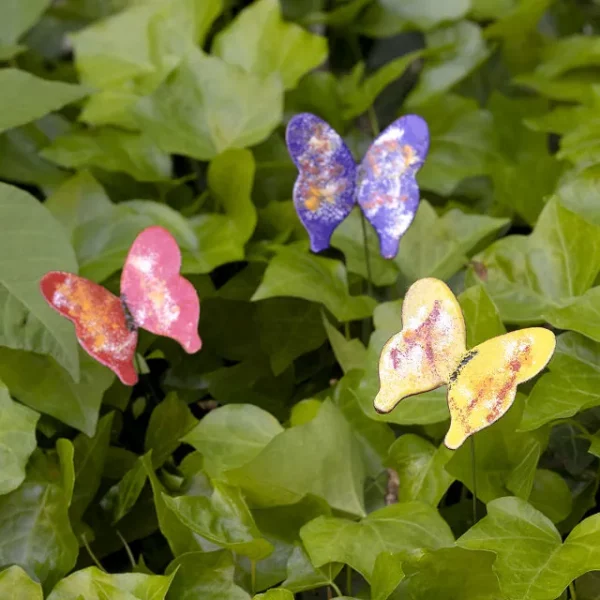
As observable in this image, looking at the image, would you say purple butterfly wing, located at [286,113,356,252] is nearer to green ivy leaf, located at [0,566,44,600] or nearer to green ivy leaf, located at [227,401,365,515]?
green ivy leaf, located at [227,401,365,515]

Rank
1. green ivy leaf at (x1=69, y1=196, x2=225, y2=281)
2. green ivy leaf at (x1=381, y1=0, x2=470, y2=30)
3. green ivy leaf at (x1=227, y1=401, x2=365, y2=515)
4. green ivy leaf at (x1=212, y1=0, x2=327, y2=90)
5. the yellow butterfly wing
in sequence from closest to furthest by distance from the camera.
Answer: the yellow butterfly wing
green ivy leaf at (x1=227, y1=401, x2=365, y2=515)
green ivy leaf at (x1=69, y1=196, x2=225, y2=281)
green ivy leaf at (x1=212, y1=0, x2=327, y2=90)
green ivy leaf at (x1=381, y1=0, x2=470, y2=30)

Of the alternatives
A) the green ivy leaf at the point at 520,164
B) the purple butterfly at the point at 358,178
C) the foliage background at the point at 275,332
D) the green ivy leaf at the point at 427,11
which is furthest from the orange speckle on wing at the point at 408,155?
the green ivy leaf at the point at 427,11

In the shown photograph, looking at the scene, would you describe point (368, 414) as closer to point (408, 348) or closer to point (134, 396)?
point (408, 348)

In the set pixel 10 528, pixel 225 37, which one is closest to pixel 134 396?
pixel 10 528

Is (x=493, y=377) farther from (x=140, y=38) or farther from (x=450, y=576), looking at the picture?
(x=140, y=38)

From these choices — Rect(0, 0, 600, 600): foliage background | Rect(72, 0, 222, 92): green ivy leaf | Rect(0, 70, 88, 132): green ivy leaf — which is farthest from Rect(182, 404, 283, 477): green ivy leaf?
Rect(72, 0, 222, 92): green ivy leaf
